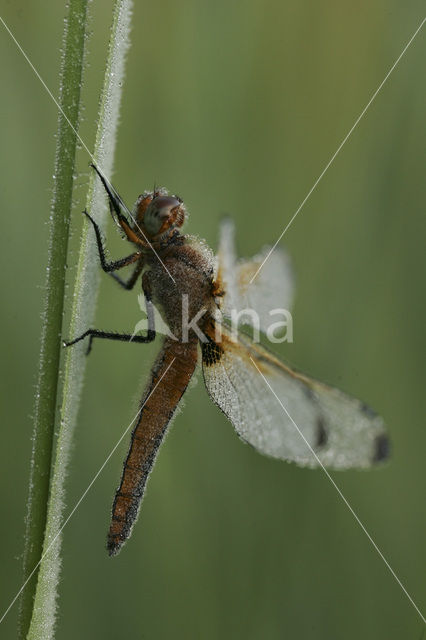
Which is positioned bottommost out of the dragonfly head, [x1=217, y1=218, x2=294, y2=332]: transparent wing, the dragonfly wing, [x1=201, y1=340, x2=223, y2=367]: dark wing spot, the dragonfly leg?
the dragonfly wing

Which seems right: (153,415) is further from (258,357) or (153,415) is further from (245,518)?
(245,518)

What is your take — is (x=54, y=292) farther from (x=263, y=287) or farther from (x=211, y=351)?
(x=263, y=287)

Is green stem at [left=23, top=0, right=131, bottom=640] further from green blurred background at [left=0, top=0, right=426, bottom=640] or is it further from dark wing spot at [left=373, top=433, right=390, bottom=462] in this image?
dark wing spot at [left=373, top=433, right=390, bottom=462]

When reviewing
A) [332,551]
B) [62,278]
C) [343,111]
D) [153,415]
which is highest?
[343,111]

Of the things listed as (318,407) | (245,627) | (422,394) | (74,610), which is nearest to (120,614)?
(74,610)

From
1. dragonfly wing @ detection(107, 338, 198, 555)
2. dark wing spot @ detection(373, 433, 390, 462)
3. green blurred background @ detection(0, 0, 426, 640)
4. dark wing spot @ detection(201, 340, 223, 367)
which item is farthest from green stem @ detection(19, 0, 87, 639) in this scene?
dark wing spot @ detection(373, 433, 390, 462)

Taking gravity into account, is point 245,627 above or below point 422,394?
below
